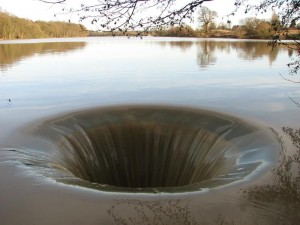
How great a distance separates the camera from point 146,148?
7.63 meters

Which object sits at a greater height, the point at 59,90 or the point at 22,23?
the point at 22,23

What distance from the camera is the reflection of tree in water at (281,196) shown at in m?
4.02

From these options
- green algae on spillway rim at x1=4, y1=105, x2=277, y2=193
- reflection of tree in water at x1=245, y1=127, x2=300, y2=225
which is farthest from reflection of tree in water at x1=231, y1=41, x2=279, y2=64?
reflection of tree in water at x1=245, y1=127, x2=300, y2=225

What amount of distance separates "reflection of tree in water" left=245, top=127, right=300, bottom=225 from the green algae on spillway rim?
33 cm

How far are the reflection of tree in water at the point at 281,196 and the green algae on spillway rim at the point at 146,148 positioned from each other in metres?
0.33

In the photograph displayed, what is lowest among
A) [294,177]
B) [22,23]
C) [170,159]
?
[170,159]

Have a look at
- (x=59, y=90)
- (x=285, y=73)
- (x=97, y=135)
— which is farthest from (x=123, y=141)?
(x=285, y=73)

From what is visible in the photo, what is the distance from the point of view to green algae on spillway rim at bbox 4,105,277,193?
5.93 m

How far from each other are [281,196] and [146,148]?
3.61 meters

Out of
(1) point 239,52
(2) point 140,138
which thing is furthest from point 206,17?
(2) point 140,138

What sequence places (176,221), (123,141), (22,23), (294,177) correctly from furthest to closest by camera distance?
(22,23), (123,141), (294,177), (176,221)

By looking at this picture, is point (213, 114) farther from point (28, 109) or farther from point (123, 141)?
point (28, 109)

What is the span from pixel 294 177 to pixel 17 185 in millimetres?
4031

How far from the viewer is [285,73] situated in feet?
55.3
